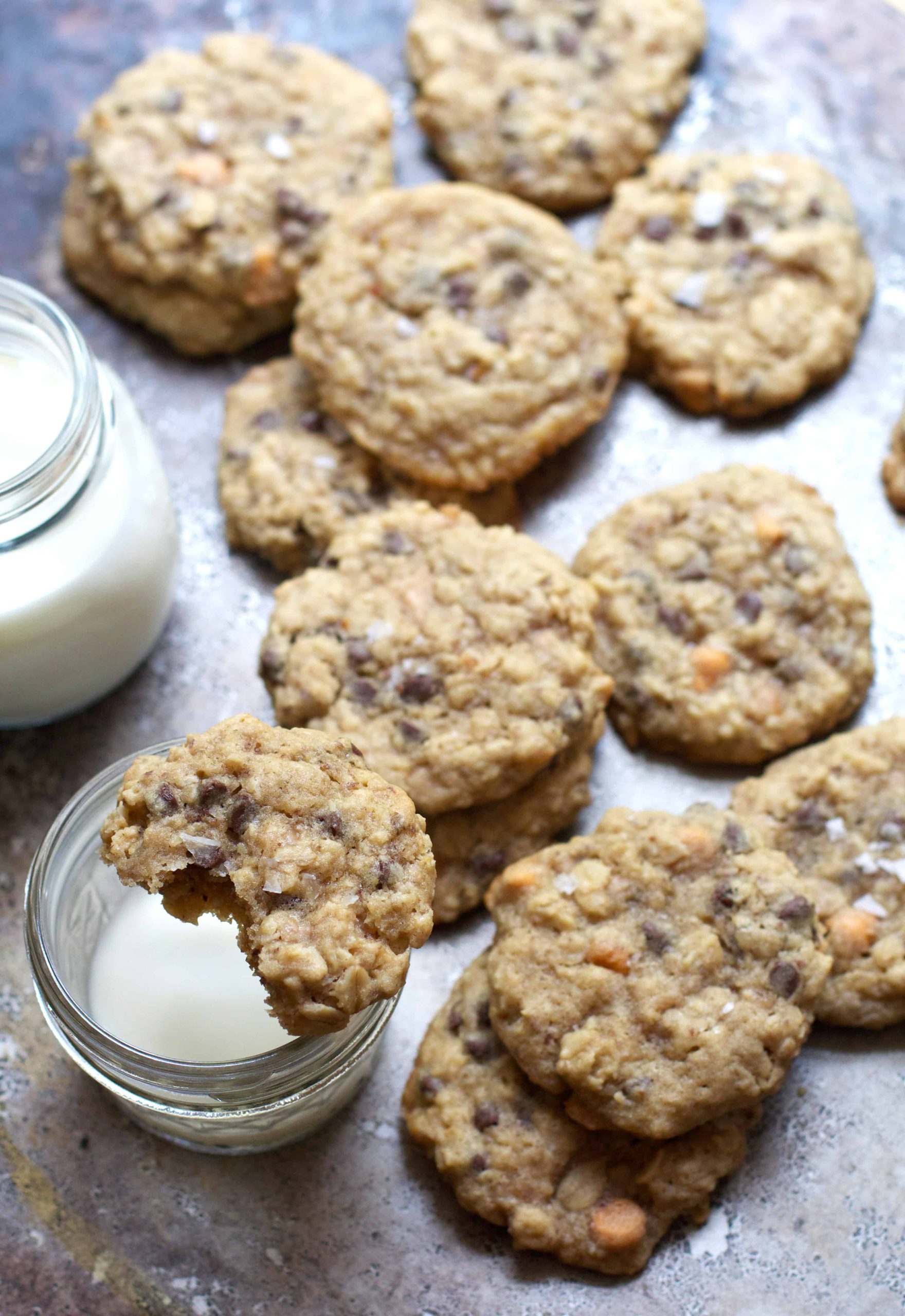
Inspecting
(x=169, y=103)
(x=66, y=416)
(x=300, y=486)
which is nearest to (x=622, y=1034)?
(x=300, y=486)

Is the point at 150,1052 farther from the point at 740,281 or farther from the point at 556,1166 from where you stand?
the point at 740,281

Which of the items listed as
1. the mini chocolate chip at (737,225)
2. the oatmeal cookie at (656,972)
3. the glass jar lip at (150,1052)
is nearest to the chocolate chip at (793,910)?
the oatmeal cookie at (656,972)

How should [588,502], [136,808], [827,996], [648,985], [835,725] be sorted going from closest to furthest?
[136,808]
[648,985]
[827,996]
[835,725]
[588,502]

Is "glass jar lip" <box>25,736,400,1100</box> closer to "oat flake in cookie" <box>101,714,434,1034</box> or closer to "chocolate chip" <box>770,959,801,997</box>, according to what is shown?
"oat flake in cookie" <box>101,714,434,1034</box>

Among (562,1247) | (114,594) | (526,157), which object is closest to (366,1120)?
(562,1247)

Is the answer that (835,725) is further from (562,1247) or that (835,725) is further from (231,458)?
(231,458)

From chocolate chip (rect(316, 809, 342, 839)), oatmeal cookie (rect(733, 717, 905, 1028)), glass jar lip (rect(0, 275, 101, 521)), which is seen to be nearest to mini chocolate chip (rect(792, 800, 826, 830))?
oatmeal cookie (rect(733, 717, 905, 1028))
